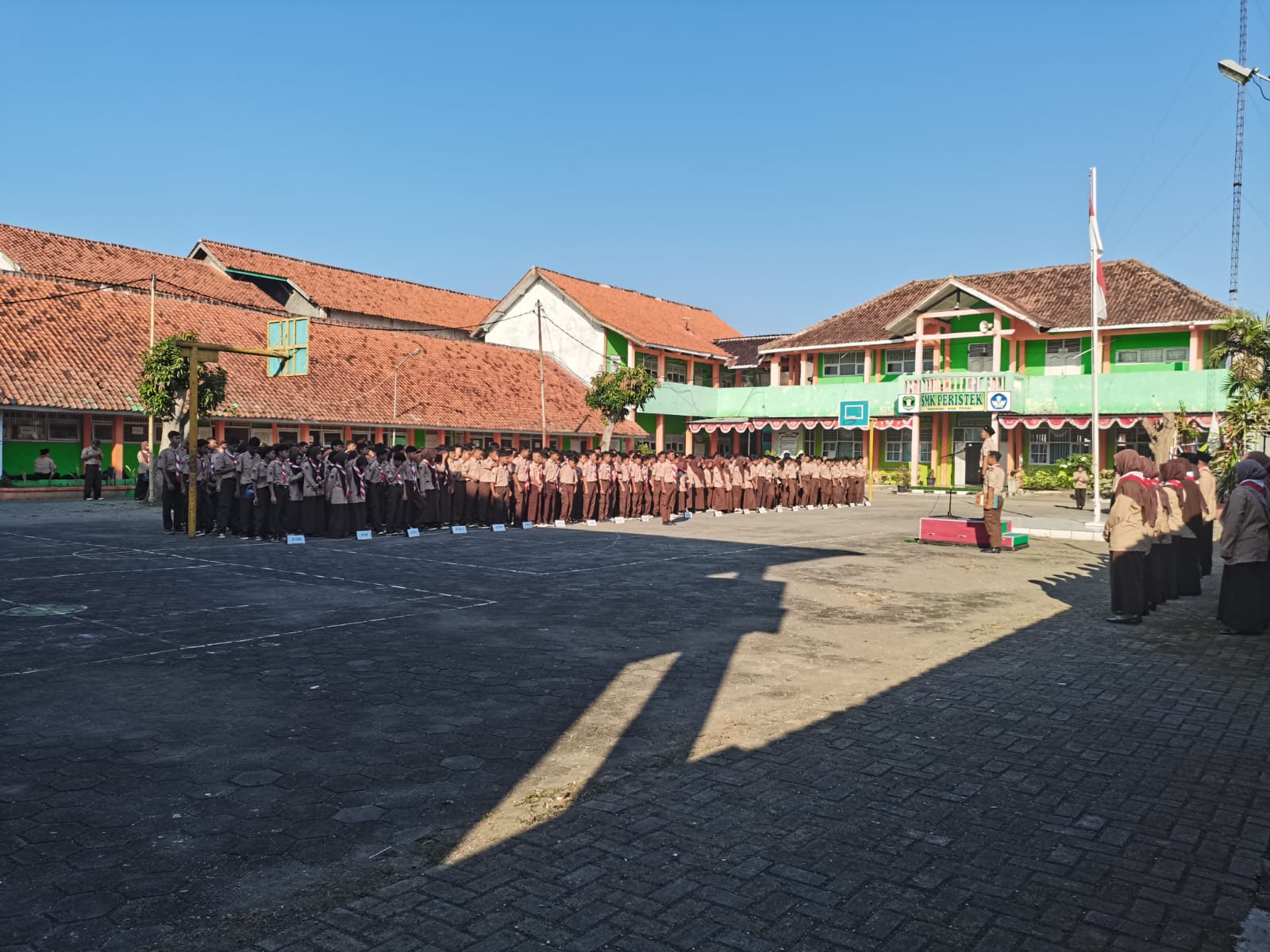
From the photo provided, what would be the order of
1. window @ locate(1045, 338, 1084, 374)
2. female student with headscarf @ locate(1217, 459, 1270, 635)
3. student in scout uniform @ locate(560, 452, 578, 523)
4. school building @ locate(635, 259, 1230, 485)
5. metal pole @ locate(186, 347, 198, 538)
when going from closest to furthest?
female student with headscarf @ locate(1217, 459, 1270, 635), metal pole @ locate(186, 347, 198, 538), student in scout uniform @ locate(560, 452, 578, 523), school building @ locate(635, 259, 1230, 485), window @ locate(1045, 338, 1084, 374)

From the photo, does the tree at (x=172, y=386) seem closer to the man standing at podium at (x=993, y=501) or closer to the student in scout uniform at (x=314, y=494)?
the student in scout uniform at (x=314, y=494)

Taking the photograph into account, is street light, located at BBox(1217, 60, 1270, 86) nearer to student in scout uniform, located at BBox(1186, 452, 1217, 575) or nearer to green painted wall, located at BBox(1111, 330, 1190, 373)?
student in scout uniform, located at BBox(1186, 452, 1217, 575)

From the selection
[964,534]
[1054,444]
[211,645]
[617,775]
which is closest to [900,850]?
[617,775]

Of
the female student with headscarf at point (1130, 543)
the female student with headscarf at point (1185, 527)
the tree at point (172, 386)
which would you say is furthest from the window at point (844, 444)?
the female student with headscarf at point (1130, 543)

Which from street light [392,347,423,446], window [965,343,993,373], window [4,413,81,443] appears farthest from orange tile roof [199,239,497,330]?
window [965,343,993,373]

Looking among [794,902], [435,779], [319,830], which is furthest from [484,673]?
[794,902]

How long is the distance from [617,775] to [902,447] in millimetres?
38462

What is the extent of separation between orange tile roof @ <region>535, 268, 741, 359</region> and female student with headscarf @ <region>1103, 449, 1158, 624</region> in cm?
3247

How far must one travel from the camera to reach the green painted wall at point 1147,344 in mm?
35188

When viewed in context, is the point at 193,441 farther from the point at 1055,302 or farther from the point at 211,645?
the point at 1055,302

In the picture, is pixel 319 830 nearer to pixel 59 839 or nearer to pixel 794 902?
pixel 59 839

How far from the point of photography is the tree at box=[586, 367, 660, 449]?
35.1 metres

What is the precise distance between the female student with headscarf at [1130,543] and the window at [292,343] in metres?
13.7

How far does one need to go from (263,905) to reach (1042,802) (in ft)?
11.8
